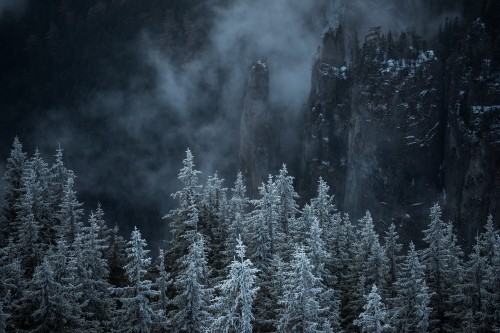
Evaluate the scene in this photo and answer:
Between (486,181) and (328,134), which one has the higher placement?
(328,134)

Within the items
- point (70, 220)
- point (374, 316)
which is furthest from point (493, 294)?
point (70, 220)

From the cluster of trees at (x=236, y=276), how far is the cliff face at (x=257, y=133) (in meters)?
47.0

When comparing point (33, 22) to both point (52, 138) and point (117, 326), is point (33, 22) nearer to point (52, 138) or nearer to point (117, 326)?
point (52, 138)

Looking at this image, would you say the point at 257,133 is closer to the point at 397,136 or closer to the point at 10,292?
the point at 397,136

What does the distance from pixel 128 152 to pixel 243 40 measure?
32.9m

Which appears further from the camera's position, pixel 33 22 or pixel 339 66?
pixel 33 22

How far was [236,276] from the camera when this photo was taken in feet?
71.7

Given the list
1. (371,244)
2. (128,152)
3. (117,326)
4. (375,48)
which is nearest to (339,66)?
(375,48)

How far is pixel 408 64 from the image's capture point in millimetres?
76000

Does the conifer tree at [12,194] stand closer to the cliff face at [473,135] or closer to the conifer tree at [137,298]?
the conifer tree at [137,298]

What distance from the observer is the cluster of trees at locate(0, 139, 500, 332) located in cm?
2436

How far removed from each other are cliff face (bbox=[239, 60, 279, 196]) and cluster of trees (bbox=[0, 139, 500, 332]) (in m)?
47.0

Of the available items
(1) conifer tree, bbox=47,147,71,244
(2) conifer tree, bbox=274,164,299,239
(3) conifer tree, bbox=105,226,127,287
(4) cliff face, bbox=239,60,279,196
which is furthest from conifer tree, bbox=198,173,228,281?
(4) cliff face, bbox=239,60,279,196

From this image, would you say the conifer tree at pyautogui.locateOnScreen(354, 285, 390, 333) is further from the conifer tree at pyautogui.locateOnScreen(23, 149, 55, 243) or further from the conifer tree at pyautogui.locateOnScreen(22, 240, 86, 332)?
the conifer tree at pyautogui.locateOnScreen(23, 149, 55, 243)
